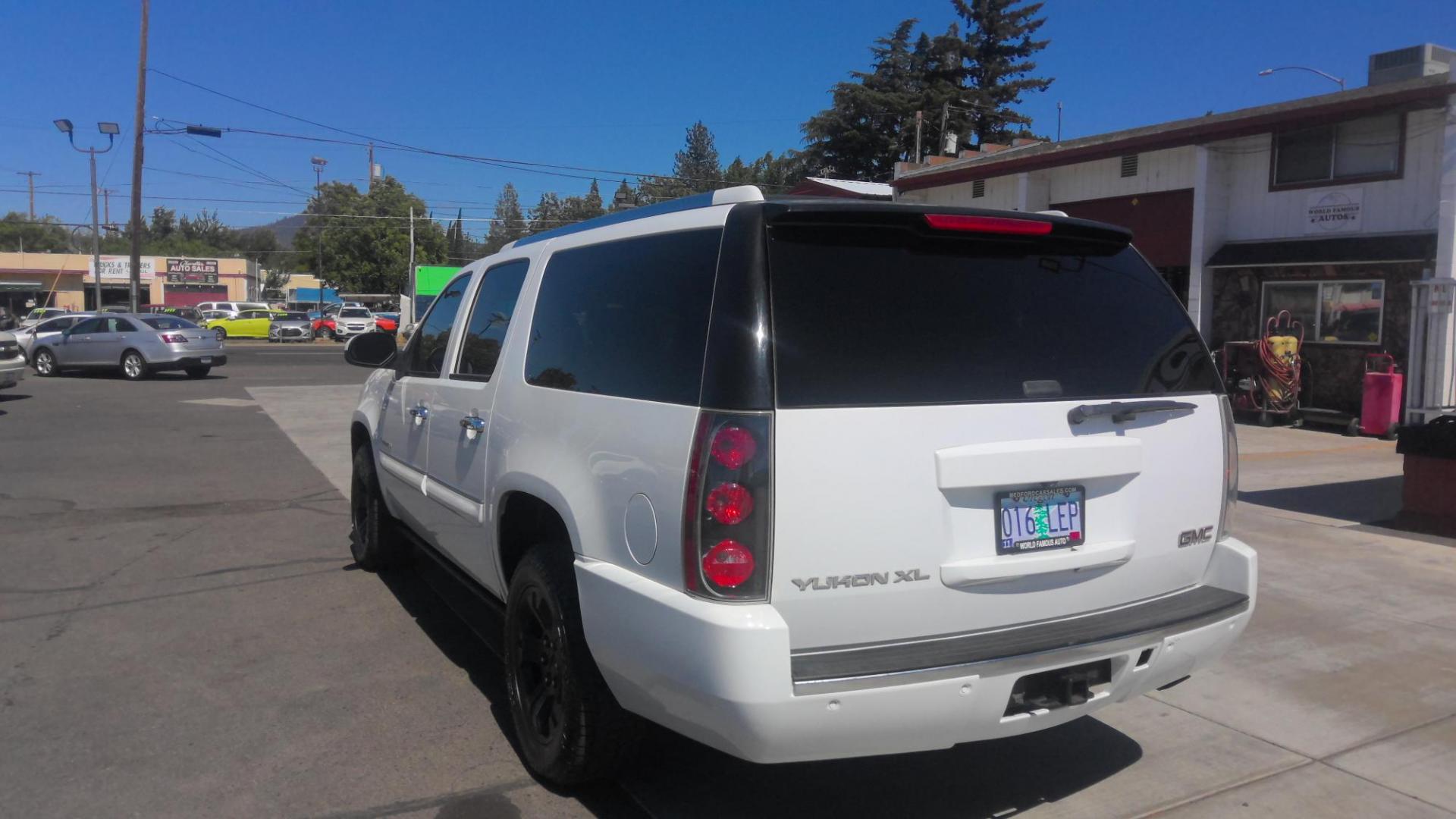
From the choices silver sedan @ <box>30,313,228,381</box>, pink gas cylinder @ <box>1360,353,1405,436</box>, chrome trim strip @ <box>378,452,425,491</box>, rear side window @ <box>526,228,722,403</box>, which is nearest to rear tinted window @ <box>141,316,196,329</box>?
silver sedan @ <box>30,313,228,381</box>

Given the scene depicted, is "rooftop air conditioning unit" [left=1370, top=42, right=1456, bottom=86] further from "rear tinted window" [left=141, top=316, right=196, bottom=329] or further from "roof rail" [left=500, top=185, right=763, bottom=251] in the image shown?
"rear tinted window" [left=141, top=316, right=196, bottom=329]

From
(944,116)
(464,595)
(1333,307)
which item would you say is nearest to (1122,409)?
(464,595)

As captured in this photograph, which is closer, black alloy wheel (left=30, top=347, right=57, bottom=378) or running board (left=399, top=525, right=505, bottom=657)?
running board (left=399, top=525, right=505, bottom=657)

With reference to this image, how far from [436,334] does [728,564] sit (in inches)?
125

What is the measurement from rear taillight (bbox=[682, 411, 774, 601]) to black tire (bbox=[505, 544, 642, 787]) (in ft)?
2.55

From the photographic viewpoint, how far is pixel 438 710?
4621 millimetres

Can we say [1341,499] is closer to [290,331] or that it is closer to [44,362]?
[44,362]

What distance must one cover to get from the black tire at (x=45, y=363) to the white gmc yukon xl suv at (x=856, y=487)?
24.5 m

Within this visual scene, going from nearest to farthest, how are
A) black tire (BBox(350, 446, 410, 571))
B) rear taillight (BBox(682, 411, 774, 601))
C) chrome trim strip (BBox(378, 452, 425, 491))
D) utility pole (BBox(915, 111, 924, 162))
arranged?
rear taillight (BBox(682, 411, 774, 601)), chrome trim strip (BBox(378, 452, 425, 491)), black tire (BBox(350, 446, 410, 571)), utility pole (BBox(915, 111, 924, 162))

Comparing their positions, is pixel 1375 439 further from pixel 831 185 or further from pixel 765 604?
pixel 765 604

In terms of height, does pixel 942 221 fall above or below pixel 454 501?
above

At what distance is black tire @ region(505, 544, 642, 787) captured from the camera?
356 centimetres

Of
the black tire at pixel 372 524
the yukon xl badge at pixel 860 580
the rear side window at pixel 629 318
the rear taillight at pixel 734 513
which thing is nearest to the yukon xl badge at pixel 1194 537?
the yukon xl badge at pixel 860 580

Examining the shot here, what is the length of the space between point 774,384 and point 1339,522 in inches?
297
